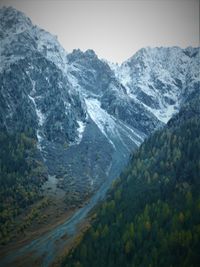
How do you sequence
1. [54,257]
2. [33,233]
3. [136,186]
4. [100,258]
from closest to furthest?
[100,258] → [54,257] → [33,233] → [136,186]

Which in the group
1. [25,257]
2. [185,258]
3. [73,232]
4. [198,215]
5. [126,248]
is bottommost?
[25,257]

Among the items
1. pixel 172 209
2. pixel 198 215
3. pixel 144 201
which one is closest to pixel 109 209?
pixel 144 201

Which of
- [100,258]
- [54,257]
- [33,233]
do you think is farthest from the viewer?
[33,233]

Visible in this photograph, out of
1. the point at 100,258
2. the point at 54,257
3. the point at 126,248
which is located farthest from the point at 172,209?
the point at 54,257

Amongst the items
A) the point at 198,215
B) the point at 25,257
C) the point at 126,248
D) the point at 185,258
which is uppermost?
the point at 198,215

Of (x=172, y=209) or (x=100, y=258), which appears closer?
(x=100, y=258)

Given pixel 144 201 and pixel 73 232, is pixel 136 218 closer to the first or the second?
pixel 144 201

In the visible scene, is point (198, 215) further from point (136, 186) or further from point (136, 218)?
point (136, 186)

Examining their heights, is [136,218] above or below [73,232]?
above

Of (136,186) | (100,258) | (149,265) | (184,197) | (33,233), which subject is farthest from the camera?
(136,186)
